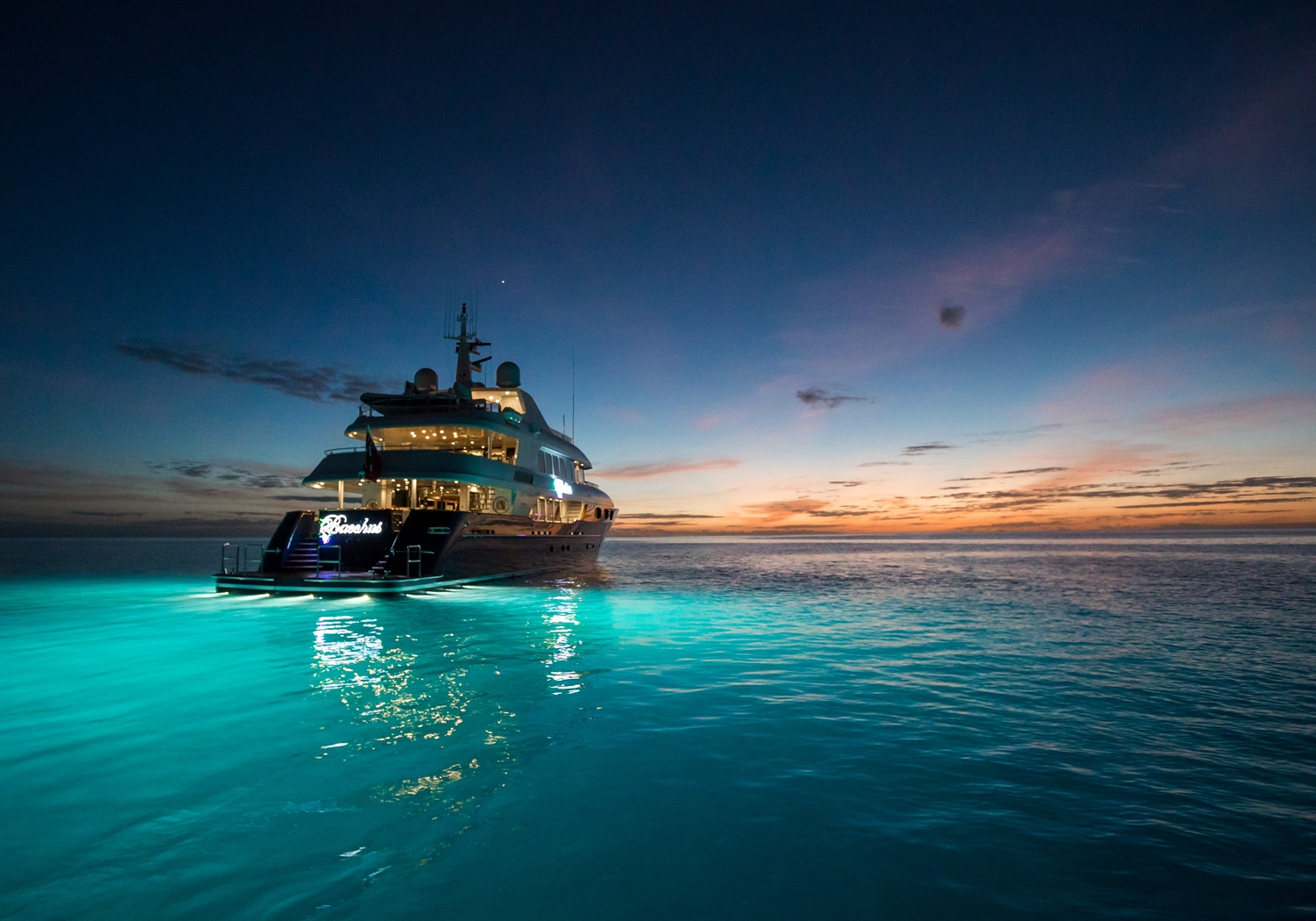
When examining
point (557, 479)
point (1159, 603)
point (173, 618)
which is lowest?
point (1159, 603)

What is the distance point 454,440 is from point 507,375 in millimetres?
8032

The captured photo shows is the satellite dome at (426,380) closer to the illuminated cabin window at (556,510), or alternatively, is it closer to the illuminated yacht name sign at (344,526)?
the illuminated cabin window at (556,510)

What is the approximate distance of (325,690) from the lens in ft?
31.4

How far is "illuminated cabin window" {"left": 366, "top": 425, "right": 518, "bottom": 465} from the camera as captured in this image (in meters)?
31.9

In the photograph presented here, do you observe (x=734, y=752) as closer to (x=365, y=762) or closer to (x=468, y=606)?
(x=365, y=762)

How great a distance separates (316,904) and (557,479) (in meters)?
35.3

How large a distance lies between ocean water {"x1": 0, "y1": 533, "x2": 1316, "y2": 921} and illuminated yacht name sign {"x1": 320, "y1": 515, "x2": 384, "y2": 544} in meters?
11.8

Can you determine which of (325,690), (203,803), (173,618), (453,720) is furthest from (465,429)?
(203,803)

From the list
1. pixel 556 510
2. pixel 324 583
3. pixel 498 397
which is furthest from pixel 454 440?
pixel 324 583

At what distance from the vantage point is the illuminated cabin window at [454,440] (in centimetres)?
3188

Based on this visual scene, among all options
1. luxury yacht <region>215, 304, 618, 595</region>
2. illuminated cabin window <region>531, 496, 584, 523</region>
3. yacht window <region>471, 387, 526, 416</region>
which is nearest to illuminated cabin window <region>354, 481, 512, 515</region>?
luxury yacht <region>215, 304, 618, 595</region>

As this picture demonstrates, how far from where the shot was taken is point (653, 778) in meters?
6.21

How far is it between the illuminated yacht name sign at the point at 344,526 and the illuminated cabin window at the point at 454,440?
20.1 ft

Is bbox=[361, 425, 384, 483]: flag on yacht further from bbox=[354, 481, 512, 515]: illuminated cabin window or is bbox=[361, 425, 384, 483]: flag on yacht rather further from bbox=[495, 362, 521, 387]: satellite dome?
bbox=[495, 362, 521, 387]: satellite dome
